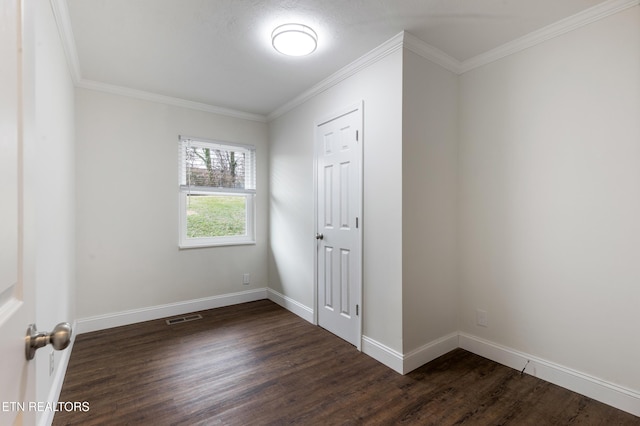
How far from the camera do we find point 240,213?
13.7ft

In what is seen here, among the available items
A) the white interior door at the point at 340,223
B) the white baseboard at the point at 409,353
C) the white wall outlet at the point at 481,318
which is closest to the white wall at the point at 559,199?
the white wall outlet at the point at 481,318

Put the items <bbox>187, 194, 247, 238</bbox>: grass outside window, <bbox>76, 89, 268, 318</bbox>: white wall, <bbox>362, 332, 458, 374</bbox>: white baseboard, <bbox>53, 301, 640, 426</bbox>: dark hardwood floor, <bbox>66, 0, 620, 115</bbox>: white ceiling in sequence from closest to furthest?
<bbox>53, 301, 640, 426</bbox>: dark hardwood floor < <bbox>66, 0, 620, 115</bbox>: white ceiling < <bbox>362, 332, 458, 374</bbox>: white baseboard < <bbox>76, 89, 268, 318</bbox>: white wall < <bbox>187, 194, 247, 238</bbox>: grass outside window

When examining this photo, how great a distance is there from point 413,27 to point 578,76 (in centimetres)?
121

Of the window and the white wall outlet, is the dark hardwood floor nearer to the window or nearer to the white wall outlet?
the white wall outlet

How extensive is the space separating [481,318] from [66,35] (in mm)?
4036

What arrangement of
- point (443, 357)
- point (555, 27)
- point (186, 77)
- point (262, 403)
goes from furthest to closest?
point (186, 77)
point (443, 357)
point (555, 27)
point (262, 403)

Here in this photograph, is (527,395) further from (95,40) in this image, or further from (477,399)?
(95,40)

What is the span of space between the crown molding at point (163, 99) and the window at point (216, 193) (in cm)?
40

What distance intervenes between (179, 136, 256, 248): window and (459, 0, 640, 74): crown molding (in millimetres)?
2876

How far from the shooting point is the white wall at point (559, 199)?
1.93 metres

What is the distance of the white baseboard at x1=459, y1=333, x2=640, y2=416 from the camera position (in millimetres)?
1901

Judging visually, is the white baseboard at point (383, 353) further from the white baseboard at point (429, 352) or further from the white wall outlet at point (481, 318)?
the white wall outlet at point (481, 318)

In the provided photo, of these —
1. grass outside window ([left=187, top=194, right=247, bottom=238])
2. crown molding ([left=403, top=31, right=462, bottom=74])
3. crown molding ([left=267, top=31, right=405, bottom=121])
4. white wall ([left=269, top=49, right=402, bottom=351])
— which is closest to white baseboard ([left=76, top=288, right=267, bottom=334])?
grass outside window ([left=187, top=194, right=247, bottom=238])

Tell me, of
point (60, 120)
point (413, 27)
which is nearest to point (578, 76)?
point (413, 27)
